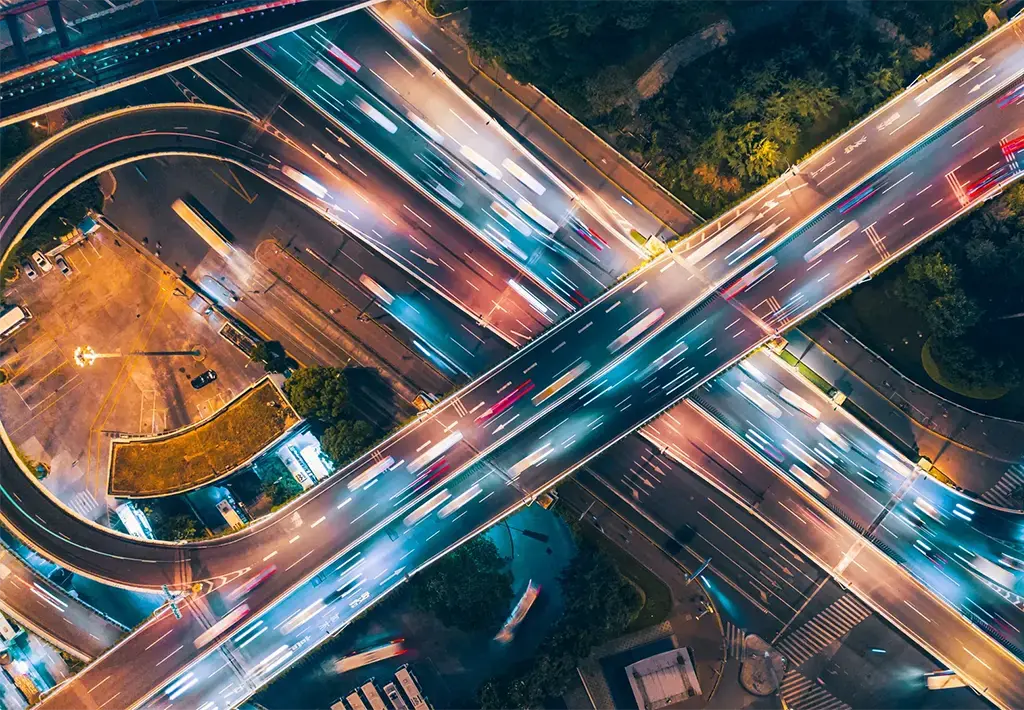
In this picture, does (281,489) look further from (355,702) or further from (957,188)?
(957,188)

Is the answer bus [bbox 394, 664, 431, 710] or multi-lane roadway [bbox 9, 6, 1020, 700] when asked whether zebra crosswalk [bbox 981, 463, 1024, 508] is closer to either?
multi-lane roadway [bbox 9, 6, 1020, 700]

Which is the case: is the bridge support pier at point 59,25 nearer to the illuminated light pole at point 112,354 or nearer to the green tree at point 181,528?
the illuminated light pole at point 112,354

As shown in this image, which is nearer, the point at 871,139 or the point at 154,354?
the point at 871,139

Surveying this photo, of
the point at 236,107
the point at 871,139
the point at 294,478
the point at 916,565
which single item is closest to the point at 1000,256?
the point at 871,139

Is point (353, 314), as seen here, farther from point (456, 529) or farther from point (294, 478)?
point (456, 529)

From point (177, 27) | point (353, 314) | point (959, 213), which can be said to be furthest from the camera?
point (353, 314)

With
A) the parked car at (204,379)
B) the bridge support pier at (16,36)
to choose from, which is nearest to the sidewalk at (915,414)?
the parked car at (204,379)

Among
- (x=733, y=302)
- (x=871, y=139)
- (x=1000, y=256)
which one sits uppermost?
(x=871, y=139)
